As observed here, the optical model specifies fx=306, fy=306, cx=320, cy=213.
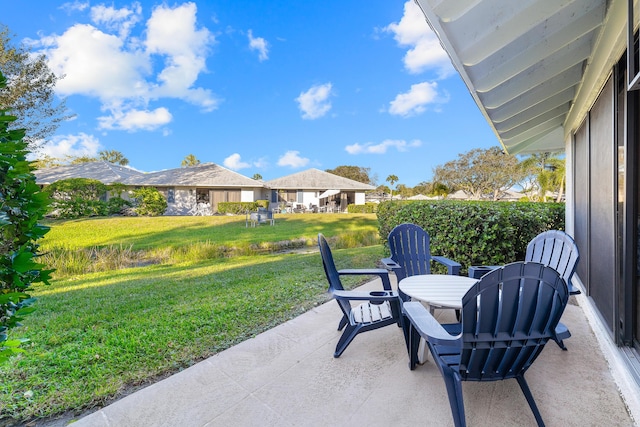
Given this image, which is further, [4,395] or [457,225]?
[457,225]

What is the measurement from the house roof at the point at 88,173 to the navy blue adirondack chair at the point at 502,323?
24.5 m

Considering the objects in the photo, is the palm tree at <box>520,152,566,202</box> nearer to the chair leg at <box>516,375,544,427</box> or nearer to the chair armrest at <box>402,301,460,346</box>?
the chair leg at <box>516,375,544,427</box>

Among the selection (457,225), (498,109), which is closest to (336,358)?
(457,225)

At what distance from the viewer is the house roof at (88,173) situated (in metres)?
21.5

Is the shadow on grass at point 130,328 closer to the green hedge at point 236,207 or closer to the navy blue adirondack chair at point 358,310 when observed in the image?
the navy blue adirondack chair at point 358,310

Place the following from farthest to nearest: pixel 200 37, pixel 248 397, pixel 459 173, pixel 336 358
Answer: pixel 459 173, pixel 200 37, pixel 336 358, pixel 248 397

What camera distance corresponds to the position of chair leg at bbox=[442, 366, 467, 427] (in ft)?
5.27

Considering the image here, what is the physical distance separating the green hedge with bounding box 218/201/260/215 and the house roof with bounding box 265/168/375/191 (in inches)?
227

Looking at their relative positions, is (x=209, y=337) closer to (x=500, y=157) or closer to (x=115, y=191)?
(x=115, y=191)

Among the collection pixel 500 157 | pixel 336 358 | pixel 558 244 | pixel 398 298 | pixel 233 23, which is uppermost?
pixel 233 23

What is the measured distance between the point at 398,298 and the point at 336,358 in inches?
27.6

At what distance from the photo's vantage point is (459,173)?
34.1 meters

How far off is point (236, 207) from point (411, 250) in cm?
1870

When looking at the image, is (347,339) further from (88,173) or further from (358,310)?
(88,173)
